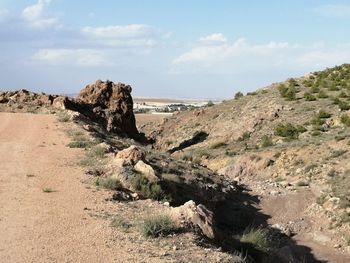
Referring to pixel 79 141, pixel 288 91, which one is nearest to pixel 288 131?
pixel 288 91

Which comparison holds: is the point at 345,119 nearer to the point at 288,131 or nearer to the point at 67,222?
the point at 288,131

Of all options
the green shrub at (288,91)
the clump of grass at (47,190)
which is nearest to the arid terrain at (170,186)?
the clump of grass at (47,190)

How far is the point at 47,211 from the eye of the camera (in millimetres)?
11414

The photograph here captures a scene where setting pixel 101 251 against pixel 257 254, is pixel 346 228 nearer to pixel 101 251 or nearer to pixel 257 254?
pixel 257 254

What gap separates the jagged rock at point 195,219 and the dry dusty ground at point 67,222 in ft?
1.91

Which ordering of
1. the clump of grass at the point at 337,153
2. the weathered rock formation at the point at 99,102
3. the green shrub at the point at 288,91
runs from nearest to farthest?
the clump of grass at the point at 337,153 < the weathered rock formation at the point at 99,102 < the green shrub at the point at 288,91

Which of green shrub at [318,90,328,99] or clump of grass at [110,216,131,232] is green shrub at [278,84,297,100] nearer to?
green shrub at [318,90,328,99]

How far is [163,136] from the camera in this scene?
182ft

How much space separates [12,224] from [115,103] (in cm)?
3164

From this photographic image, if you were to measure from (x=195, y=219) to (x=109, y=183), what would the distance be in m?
3.69

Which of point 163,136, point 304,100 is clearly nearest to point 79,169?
point 304,100

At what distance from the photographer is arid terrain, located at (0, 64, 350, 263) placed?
32.1ft

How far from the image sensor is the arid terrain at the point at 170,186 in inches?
386

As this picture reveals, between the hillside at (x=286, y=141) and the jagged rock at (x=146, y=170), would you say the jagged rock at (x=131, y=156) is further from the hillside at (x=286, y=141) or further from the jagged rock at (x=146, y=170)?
the hillside at (x=286, y=141)
